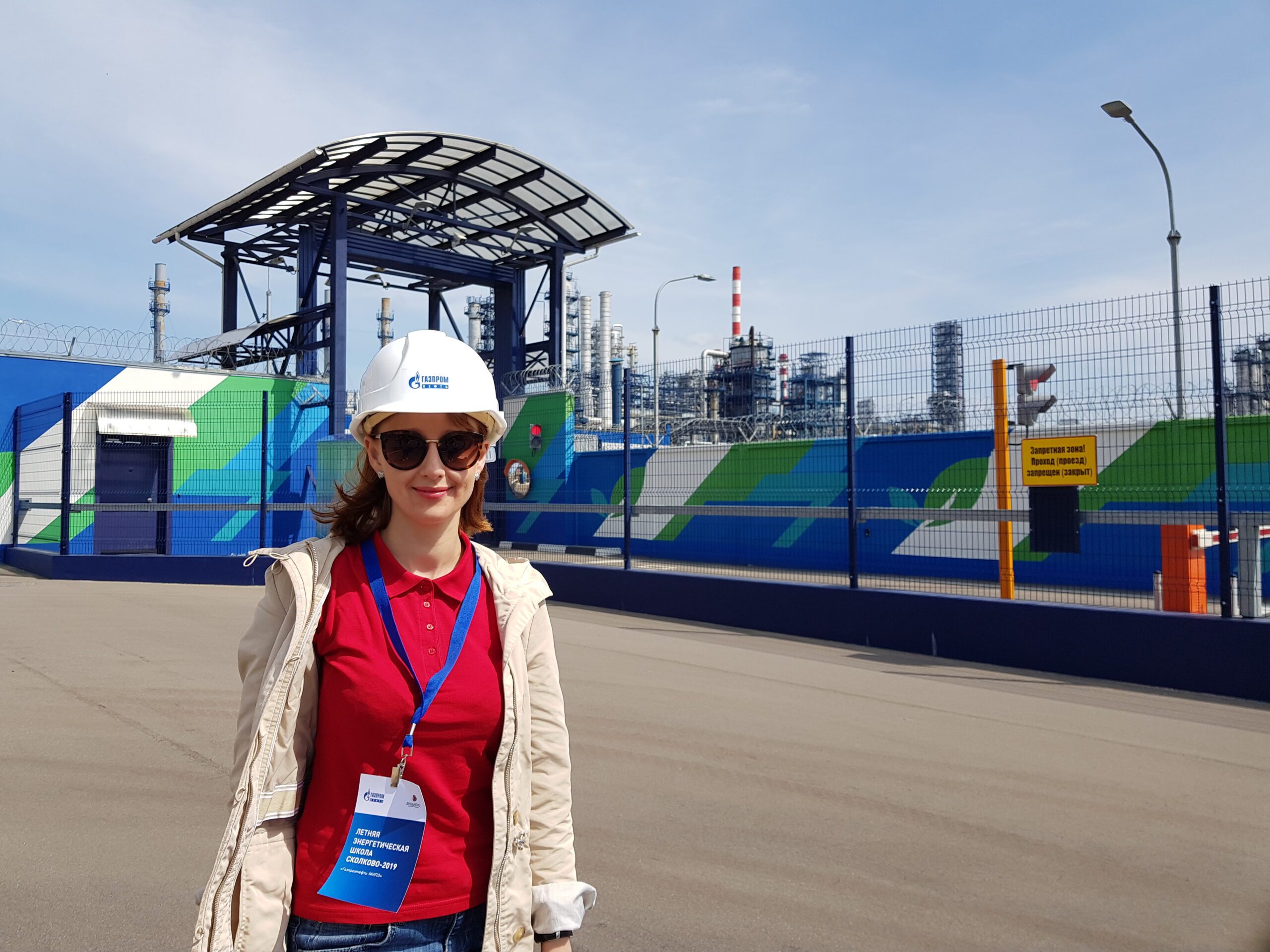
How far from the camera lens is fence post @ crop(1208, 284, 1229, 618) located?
23.9 ft

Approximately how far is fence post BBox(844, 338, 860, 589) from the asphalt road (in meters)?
1.69

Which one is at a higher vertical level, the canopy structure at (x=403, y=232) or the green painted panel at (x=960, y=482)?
the canopy structure at (x=403, y=232)

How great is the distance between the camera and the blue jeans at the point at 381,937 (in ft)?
6.00

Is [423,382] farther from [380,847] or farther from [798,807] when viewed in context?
[798,807]

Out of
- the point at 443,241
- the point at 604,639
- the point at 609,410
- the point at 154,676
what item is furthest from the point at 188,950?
the point at 609,410

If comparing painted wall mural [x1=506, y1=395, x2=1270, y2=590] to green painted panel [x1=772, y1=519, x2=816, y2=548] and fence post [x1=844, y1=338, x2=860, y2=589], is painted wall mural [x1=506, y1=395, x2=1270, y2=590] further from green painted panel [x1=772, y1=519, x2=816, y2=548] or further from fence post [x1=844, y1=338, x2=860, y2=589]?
fence post [x1=844, y1=338, x2=860, y2=589]

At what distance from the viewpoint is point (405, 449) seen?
6.89 feet

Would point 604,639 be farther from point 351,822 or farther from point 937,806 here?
point 351,822

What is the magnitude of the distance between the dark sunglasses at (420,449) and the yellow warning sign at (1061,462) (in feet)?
23.7

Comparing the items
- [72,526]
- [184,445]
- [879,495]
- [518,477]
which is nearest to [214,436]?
[184,445]

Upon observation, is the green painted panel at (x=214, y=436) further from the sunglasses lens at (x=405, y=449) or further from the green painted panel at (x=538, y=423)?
the sunglasses lens at (x=405, y=449)

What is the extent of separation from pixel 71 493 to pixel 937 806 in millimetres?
16420

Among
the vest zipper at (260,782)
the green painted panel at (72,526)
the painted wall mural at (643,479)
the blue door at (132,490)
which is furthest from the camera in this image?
the blue door at (132,490)

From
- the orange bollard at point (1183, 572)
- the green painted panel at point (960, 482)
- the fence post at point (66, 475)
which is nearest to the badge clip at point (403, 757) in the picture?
the orange bollard at point (1183, 572)
